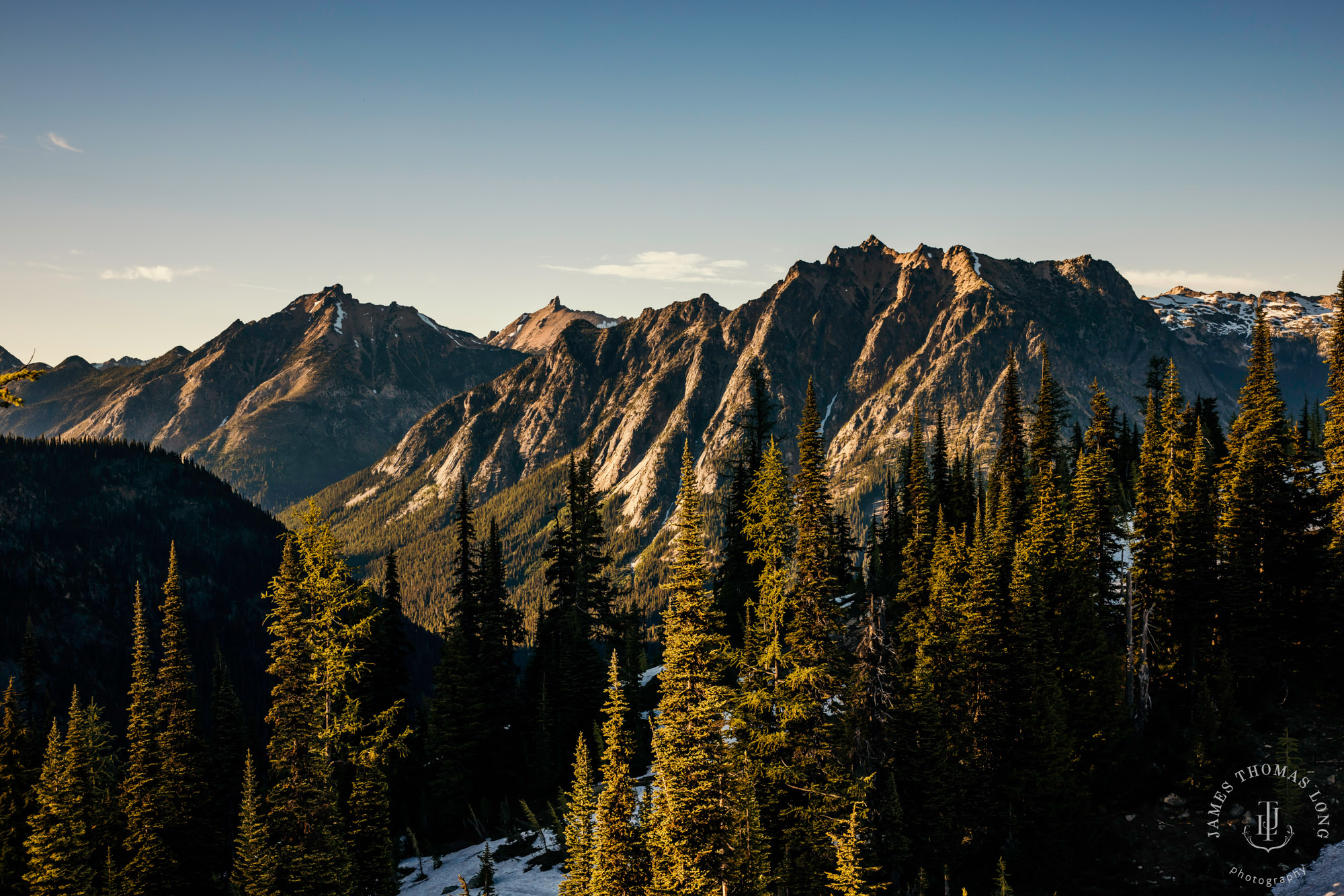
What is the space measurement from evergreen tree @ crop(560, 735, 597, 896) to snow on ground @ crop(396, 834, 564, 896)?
532 cm

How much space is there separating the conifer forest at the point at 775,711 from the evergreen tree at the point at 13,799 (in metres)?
0.16

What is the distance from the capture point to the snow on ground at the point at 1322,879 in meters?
35.9

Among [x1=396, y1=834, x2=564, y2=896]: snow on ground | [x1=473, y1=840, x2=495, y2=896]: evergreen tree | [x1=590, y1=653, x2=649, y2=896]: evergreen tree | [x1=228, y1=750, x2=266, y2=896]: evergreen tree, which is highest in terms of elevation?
[x1=590, y1=653, x2=649, y2=896]: evergreen tree

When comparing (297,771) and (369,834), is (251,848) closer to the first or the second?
(297,771)

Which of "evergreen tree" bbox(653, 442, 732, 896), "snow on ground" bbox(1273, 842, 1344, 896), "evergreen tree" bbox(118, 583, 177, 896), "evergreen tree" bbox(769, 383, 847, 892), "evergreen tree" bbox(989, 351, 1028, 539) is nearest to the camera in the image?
"evergreen tree" bbox(653, 442, 732, 896)

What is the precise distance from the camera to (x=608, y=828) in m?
26.6

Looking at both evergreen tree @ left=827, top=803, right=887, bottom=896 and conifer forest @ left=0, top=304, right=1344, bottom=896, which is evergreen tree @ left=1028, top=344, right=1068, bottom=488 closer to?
conifer forest @ left=0, top=304, right=1344, bottom=896

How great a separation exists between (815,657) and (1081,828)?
25.4 meters

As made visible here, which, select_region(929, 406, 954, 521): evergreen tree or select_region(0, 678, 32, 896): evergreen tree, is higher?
select_region(929, 406, 954, 521): evergreen tree

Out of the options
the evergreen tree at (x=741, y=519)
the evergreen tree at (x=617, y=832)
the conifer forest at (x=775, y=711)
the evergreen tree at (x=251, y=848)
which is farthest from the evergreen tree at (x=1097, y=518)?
the evergreen tree at (x=251, y=848)

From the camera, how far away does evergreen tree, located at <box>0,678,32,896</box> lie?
44406mm

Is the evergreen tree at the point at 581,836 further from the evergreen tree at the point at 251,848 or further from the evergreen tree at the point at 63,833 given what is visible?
the evergreen tree at the point at 63,833

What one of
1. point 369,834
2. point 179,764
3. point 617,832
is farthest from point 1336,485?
point 179,764

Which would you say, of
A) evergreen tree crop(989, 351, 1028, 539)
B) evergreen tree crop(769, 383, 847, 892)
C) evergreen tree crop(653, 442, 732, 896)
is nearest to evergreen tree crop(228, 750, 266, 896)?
evergreen tree crop(653, 442, 732, 896)
